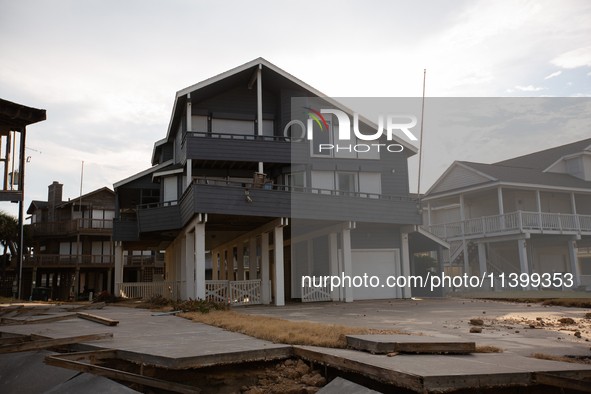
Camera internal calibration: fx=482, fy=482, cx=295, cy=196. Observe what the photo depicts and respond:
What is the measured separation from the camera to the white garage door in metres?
24.9

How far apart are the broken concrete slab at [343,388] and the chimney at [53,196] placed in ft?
159

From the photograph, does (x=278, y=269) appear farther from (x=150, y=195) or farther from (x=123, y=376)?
(x=123, y=376)

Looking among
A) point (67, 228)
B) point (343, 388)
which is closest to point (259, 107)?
point (343, 388)

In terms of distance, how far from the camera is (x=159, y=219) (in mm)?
23953

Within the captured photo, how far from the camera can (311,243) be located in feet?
85.1

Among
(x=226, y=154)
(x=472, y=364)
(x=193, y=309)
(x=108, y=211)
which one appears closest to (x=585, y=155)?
(x=226, y=154)

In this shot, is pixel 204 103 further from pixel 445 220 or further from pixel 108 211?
pixel 108 211

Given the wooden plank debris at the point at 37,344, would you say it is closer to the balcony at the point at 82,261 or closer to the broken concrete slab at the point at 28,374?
the broken concrete slab at the point at 28,374

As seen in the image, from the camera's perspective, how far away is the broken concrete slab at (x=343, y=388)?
4.76m

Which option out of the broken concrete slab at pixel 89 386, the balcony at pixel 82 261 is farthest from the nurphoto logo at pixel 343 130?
the balcony at pixel 82 261

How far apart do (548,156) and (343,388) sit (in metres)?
37.0

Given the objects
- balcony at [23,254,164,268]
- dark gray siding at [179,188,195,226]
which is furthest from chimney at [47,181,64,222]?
dark gray siding at [179,188,195,226]

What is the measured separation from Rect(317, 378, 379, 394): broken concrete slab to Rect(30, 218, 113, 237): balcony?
4287 cm

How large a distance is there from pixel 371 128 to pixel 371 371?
857 inches
